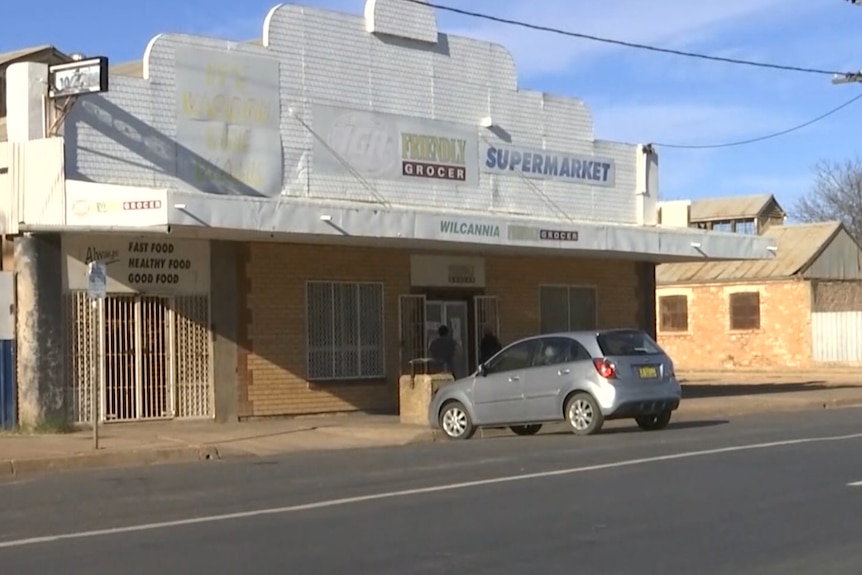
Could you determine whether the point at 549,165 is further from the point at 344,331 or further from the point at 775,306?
the point at 775,306

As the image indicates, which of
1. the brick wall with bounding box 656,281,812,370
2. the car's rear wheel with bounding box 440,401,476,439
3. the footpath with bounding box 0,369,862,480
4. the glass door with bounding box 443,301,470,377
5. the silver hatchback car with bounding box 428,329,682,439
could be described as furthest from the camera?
the brick wall with bounding box 656,281,812,370

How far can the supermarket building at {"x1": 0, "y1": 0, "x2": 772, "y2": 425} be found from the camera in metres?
21.5

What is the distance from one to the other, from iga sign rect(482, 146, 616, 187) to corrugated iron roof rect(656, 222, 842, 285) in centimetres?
1603

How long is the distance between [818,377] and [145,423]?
80.5ft

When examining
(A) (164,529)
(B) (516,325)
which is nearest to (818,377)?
(B) (516,325)

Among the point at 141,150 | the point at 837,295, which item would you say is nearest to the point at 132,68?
the point at 141,150

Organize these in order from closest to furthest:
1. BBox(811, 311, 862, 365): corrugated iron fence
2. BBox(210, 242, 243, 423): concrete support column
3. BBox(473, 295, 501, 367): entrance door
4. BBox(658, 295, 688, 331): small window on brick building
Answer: BBox(210, 242, 243, 423): concrete support column
BBox(473, 295, 501, 367): entrance door
BBox(811, 311, 862, 365): corrugated iron fence
BBox(658, 295, 688, 331): small window on brick building

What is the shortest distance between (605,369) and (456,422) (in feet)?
9.70

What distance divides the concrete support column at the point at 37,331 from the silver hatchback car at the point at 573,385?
21.0 ft

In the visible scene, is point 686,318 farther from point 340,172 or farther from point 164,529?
point 164,529

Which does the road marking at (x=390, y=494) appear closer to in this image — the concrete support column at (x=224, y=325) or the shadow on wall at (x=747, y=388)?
the concrete support column at (x=224, y=325)

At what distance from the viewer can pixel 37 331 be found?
70.5 ft

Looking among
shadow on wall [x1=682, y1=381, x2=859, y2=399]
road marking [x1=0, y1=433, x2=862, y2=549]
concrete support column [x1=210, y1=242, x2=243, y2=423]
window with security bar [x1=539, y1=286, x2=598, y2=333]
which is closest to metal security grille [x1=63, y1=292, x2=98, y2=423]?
concrete support column [x1=210, y1=242, x2=243, y2=423]

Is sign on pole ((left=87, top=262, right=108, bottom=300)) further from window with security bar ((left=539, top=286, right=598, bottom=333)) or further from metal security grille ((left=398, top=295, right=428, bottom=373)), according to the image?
window with security bar ((left=539, top=286, right=598, bottom=333))
